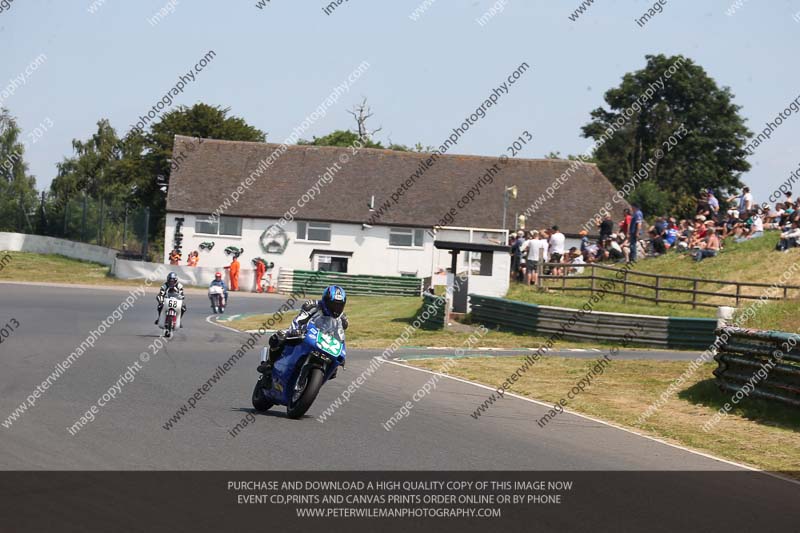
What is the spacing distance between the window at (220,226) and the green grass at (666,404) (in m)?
37.4

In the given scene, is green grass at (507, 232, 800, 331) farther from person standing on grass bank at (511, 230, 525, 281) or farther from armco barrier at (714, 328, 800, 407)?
armco barrier at (714, 328, 800, 407)

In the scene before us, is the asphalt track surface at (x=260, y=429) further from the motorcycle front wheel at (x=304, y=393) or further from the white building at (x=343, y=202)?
the white building at (x=343, y=202)

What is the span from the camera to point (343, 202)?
194 feet

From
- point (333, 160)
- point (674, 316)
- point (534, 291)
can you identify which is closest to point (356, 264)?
point (333, 160)

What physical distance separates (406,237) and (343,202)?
3.95 meters

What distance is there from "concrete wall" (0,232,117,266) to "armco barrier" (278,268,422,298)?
10.9 metres

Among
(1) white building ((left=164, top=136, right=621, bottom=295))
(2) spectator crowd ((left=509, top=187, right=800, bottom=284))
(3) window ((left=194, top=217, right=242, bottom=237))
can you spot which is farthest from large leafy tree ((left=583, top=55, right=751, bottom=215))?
(2) spectator crowd ((left=509, top=187, right=800, bottom=284))

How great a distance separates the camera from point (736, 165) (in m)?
77.3

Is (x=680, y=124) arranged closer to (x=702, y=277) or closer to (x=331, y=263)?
(x=331, y=263)

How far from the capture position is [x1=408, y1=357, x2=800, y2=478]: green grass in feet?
42.9

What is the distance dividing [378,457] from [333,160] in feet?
174

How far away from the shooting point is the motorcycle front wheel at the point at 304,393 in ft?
38.5

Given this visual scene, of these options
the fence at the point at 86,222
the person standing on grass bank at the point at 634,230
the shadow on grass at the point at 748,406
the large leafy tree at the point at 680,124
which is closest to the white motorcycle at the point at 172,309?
the shadow on grass at the point at 748,406

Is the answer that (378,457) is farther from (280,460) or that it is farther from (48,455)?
(48,455)
